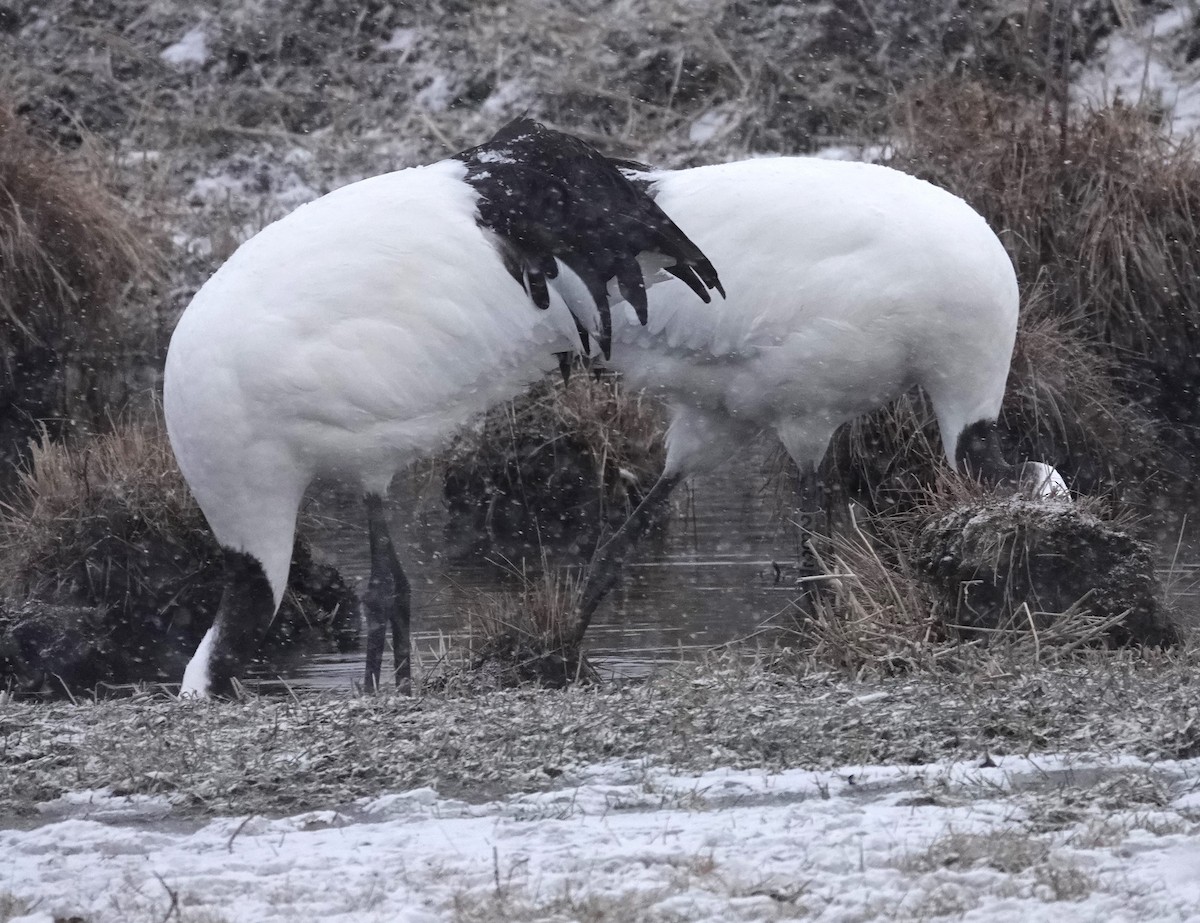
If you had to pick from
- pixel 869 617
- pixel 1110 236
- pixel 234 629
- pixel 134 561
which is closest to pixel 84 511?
pixel 134 561

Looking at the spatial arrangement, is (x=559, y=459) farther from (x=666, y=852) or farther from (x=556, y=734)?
(x=666, y=852)

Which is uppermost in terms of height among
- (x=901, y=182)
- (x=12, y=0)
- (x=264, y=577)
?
(x=12, y=0)

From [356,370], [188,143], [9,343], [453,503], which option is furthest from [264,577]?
[188,143]

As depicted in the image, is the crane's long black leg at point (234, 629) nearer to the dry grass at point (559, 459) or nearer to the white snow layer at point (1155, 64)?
the dry grass at point (559, 459)

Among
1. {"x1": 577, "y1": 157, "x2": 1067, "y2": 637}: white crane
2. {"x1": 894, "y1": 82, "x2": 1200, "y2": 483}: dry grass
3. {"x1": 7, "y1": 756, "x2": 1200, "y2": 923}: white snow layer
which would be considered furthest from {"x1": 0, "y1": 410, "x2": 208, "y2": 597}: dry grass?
{"x1": 894, "y1": 82, "x2": 1200, "y2": 483}: dry grass

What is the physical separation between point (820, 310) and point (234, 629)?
208 centimetres

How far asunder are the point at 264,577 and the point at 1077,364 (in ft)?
13.6

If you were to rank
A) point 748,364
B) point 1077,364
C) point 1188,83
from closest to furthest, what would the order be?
point 748,364 < point 1077,364 < point 1188,83

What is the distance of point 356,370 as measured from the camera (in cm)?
495

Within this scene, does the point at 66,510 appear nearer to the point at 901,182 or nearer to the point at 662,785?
the point at 901,182

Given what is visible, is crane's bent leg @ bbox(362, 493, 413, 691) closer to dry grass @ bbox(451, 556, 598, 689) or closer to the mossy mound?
dry grass @ bbox(451, 556, 598, 689)

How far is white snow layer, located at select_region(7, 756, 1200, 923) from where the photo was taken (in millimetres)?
2469

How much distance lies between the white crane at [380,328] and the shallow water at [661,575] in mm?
630

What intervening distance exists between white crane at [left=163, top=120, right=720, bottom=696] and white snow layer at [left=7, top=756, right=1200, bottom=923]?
1.83 metres
